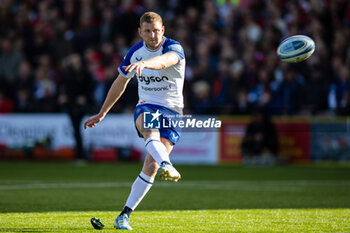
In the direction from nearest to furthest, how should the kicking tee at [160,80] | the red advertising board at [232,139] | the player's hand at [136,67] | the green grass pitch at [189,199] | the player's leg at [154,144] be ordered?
the player's hand at [136,67], the player's leg at [154,144], the kicking tee at [160,80], the green grass pitch at [189,199], the red advertising board at [232,139]

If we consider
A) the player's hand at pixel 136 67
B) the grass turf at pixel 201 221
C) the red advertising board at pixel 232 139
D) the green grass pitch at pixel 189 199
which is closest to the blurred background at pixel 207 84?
the red advertising board at pixel 232 139

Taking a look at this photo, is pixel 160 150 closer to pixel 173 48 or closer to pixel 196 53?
pixel 173 48

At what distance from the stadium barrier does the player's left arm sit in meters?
12.2

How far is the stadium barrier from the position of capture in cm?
1884

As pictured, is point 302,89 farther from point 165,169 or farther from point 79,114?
point 165,169

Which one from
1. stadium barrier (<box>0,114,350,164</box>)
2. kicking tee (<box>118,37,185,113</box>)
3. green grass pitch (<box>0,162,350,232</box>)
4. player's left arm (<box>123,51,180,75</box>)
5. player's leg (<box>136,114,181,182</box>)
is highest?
player's left arm (<box>123,51,180,75</box>)

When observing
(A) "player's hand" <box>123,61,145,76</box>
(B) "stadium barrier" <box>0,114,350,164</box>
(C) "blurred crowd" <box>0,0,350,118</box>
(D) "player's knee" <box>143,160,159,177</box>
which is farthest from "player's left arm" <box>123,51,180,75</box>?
(B) "stadium barrier" <box>0,114,350,164</box>

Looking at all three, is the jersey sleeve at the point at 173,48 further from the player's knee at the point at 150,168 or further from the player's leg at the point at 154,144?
the player's knee at the point at 150,168

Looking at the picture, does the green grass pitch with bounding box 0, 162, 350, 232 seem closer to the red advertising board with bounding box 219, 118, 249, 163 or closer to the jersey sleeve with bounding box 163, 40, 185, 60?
the red advertising board with bounding box 219, 118, 249, 163

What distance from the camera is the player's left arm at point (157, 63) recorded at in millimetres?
6291

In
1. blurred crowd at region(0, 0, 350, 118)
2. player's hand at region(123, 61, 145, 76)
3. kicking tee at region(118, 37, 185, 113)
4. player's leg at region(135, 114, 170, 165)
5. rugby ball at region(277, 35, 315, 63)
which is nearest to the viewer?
player's hand at region(123, 61, 145, 76)

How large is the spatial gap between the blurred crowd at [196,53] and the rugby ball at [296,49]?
31.9 feet

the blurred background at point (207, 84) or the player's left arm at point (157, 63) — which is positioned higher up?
the player's left arm at point (157, 63)

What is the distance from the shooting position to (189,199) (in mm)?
10984
